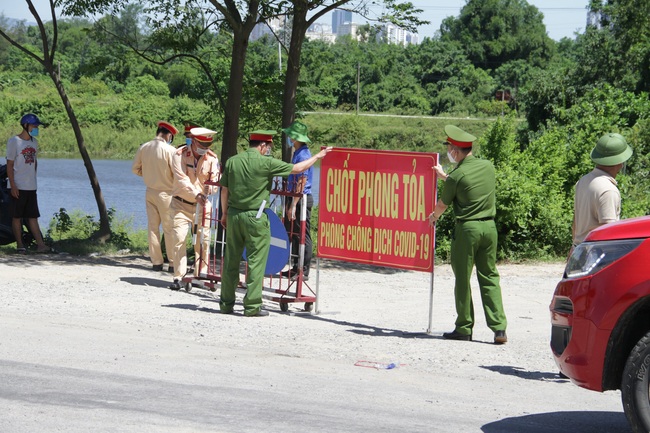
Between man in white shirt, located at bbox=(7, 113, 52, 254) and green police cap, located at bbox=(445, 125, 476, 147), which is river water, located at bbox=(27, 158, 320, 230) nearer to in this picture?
man in white shirt, located at bbox=(7, 113, 52, 254)

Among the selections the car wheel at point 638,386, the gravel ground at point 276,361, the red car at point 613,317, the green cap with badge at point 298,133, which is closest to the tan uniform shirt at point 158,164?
the gravel ground at point 276,361

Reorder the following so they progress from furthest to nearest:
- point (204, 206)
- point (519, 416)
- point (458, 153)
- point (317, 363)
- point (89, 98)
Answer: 1. point (89, 98)
2. point (204, 206)
3. point (458, 153)
4. point (317, 363)
5. point (519, 416)

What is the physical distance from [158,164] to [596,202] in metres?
6.34

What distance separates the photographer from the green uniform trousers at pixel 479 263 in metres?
9.23

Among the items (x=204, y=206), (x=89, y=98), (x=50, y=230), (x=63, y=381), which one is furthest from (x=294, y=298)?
(x=89, y=98)

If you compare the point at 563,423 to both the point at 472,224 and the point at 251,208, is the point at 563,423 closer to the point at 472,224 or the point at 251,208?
the point at 472,224

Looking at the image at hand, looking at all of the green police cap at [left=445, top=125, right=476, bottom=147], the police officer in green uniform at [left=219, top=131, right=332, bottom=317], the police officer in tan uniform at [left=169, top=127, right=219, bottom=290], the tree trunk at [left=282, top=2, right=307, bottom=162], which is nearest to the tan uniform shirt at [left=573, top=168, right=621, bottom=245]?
the green police cap at [left=445, top=125, right=476, bottom=147]

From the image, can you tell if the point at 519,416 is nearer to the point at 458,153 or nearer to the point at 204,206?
the point at 458,153

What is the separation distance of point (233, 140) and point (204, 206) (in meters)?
4.24

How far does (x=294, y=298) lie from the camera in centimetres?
1120

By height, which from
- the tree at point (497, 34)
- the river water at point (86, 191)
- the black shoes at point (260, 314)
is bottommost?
the river water at point (86, 191)

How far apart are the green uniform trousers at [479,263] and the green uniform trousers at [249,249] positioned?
2124mm

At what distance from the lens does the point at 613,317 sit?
579cm

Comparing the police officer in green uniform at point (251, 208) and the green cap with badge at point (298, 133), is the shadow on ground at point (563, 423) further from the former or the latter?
the green cap with badge at point (298, 133)
